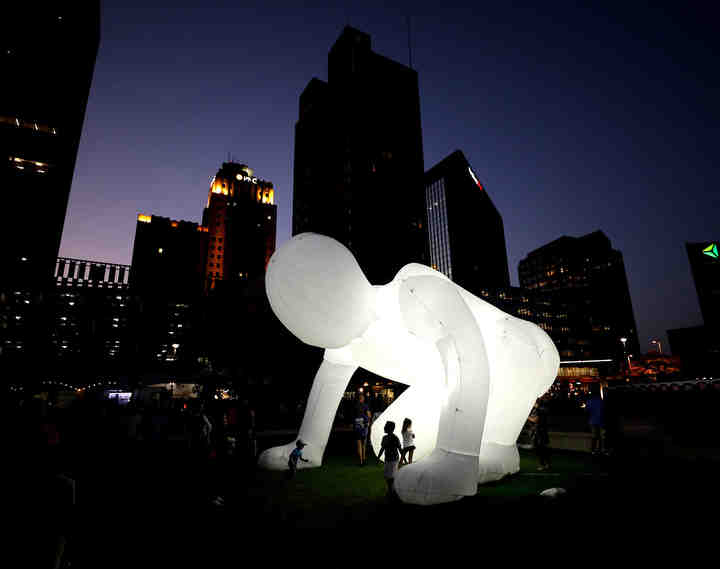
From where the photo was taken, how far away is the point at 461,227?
400 ft

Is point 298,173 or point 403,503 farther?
point 298,173

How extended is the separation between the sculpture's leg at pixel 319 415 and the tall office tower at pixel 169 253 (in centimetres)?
11362

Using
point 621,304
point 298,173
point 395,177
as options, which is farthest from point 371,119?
point 621,304

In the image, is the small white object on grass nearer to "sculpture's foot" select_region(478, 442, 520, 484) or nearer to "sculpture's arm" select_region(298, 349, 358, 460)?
"sculpture's foot" select_region(478, 442, 520, 484)

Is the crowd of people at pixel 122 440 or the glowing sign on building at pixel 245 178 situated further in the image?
the glowing sign on building at pixel 245 178

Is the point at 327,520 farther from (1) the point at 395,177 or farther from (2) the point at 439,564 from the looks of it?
(1) the point at 395,177

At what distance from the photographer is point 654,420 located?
9.98 metres

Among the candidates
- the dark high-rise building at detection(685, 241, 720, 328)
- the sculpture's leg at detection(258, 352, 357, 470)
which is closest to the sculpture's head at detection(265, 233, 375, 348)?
the sculpture's leg at detection(258, 352, 357, 470)

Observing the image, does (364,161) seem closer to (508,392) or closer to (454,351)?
(508,392)

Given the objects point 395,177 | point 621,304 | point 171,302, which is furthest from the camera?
point 621,304

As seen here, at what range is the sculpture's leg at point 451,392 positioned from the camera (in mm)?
6332

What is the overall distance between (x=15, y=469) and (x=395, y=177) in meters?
85.3

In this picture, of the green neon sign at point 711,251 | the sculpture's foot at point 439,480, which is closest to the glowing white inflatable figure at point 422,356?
the sculpture's foot at point 439,480

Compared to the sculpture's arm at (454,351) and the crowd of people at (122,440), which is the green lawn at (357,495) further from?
the sculpture's arm at (454,351)
